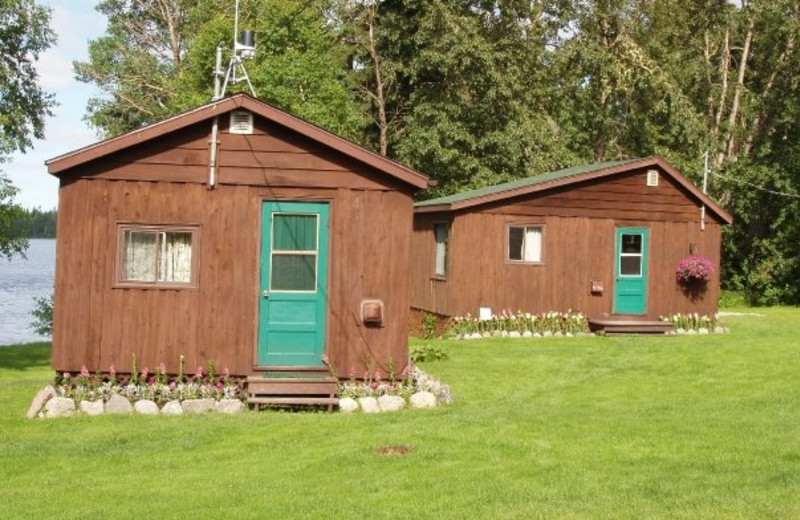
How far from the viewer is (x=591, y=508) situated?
23.5ft

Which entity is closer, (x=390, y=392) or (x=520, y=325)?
(x=390, y=392)

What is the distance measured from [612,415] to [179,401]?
17.3 feet

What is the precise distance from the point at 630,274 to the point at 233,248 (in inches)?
479

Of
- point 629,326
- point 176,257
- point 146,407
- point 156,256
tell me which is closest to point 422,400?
point 146,407

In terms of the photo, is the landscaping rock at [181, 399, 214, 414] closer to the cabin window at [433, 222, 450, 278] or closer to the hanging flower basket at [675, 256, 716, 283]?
the cabin window at [433, 222, 450, 278]

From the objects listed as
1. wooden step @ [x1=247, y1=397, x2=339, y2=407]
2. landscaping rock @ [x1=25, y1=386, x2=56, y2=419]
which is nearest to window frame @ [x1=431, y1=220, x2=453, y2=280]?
wooden step @ [x1=247, y1=397, x2=339, y2=407]

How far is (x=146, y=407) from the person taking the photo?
12203 mm

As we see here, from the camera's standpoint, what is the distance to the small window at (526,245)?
22.2 m

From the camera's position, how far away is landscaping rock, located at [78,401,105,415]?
39.6ft

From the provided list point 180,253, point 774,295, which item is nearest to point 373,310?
point 180,253

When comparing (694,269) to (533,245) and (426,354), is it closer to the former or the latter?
(533,245)

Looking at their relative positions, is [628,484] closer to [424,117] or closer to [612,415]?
[612,415]

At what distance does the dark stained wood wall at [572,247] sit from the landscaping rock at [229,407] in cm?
1014

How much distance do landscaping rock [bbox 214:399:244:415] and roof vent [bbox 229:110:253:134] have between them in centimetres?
347
